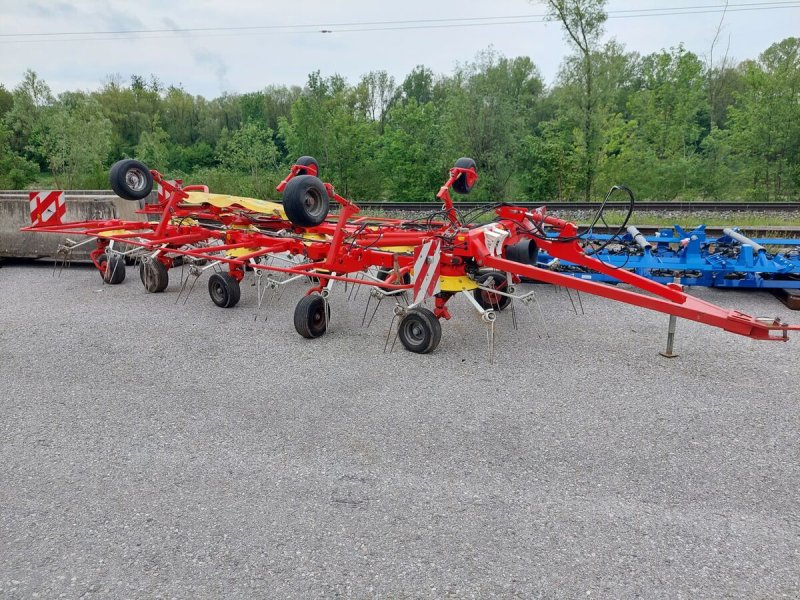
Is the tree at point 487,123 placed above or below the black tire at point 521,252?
above

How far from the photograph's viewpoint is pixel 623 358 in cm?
493

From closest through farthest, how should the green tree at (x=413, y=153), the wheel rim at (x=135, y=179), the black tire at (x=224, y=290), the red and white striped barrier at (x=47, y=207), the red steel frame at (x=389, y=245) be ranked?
the red steel frame at (x=389, y=245), the black tire at (x=224, y=290), the wheel rim at (x=135, y=179), the red and white striped barrier at (x=47, y=207), the green tree at (x=413, y=153)

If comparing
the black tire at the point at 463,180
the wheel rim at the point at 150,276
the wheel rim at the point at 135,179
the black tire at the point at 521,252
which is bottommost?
the wheel rim at the point at 150,276

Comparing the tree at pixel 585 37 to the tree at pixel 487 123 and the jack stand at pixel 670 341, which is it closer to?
the tree at pixel 487 123

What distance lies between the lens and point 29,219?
9609 mm

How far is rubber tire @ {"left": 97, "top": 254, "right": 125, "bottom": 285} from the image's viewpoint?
26.5 ft

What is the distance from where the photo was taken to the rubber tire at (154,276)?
24.8ft

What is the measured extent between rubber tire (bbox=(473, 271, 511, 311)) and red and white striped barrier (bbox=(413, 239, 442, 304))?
2.12 ft

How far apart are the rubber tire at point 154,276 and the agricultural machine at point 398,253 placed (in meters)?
0.01

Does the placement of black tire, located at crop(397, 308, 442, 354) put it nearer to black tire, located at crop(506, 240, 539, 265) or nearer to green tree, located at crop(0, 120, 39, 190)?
black tire, located at crop(506, 240, 539, 265)

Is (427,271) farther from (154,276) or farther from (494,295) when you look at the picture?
(154,276)

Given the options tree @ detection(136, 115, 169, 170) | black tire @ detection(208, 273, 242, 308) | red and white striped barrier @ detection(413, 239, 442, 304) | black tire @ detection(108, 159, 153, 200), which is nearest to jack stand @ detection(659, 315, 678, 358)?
red and white striped barrier @ detection(413, 239, 442, 304)

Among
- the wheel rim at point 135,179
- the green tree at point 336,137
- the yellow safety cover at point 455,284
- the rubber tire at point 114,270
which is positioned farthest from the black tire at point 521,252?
the green tree at point 336,137

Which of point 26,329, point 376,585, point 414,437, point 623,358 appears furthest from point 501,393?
point 26,329
